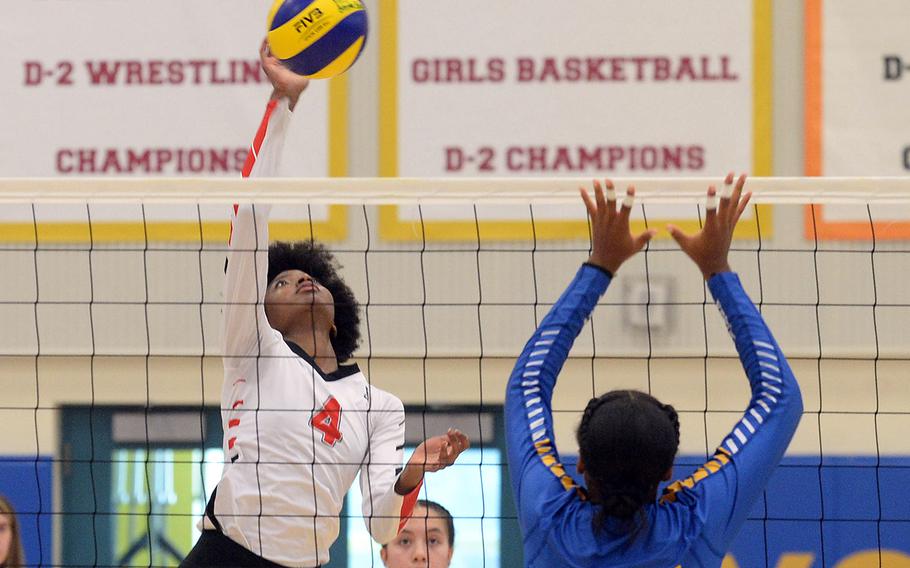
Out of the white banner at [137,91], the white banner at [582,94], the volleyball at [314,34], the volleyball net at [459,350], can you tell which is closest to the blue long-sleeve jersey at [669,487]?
the volleyball at [314,34]

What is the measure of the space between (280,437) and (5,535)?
8.13ft

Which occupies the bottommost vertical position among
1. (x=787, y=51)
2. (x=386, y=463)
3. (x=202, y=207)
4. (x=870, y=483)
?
(x=870, y=483)

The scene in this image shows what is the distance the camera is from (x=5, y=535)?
5.50 m

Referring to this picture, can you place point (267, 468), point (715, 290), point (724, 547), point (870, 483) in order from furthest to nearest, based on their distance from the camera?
point (870, 483) → point (267, 468) → point (715, 290) → point (724, 547)

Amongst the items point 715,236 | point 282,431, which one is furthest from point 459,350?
point 715,236

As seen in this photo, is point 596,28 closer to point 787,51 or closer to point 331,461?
point 787,51

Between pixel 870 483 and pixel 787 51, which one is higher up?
pixel 787 51

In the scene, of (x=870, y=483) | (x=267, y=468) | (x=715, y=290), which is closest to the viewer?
(x=715, y=290)

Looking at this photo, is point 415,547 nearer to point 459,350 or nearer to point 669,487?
point 459,350

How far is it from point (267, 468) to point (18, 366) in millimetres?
4094

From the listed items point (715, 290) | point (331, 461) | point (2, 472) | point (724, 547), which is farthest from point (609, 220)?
point (2, 472)

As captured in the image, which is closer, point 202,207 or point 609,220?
point 609,220

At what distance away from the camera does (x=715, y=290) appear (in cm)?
245

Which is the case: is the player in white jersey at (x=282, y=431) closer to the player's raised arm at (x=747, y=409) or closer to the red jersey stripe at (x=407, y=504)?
the red jersey stripe at (x=407, y=504)
